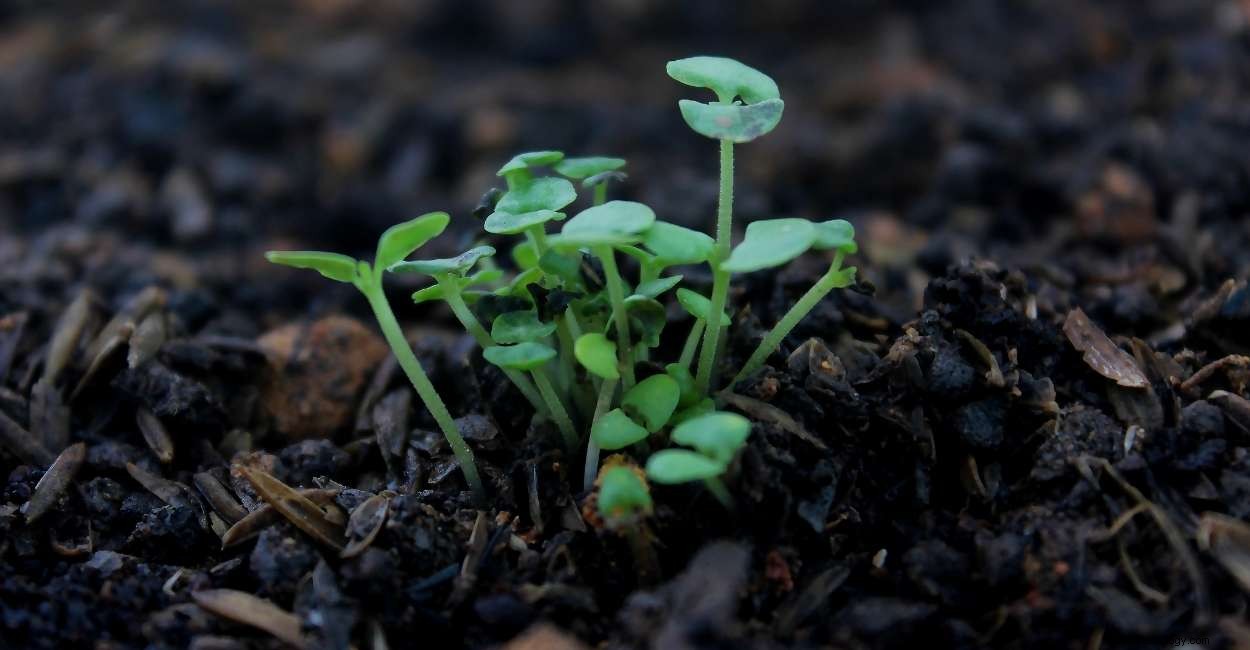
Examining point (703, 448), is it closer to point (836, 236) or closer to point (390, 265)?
point (836, 236)

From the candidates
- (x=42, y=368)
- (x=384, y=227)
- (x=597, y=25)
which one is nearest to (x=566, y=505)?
(x=42, y=368)

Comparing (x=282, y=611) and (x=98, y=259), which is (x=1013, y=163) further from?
(x=98, y=259)

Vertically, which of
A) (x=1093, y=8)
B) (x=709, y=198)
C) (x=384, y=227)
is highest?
(x=1093, y=8)

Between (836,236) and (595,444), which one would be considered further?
(595,444)

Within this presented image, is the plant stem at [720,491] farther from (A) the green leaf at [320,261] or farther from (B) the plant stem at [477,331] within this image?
(A) the green leaf at [320,261]

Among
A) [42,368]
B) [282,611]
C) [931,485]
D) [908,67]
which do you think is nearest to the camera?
[282,611]

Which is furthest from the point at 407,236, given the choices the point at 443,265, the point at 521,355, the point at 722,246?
the point at 722,246

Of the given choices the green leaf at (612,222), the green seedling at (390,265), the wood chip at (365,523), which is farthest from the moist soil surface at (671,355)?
the green leaf at (612,222)
